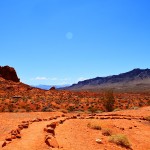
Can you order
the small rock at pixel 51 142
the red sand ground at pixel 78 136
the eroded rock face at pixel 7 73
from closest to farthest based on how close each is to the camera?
the small rock at pixel 51 142 → the red sand ground at pixel 78 136 → the eroded rock face at pixel 7 73

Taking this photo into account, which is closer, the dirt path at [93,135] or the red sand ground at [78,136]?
the red sand ground at [78,136]

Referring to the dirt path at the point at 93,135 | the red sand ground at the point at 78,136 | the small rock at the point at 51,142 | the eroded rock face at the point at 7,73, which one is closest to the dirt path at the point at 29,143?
the red sand ground at the point at 78,136

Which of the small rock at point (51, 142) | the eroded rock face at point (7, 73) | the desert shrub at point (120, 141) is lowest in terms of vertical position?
the desert shrub at point (120, 141)

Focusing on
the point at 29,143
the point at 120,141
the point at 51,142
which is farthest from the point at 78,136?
the point at 29,143

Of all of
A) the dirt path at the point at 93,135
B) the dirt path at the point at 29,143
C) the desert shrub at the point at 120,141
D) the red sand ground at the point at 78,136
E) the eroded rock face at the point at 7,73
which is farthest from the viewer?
the eroded rock face at the point at 7,73

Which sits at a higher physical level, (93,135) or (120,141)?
(93,135)

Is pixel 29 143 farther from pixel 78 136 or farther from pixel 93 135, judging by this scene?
pixel 93 135

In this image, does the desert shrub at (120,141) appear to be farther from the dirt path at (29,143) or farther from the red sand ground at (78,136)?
the dirt path at (29,143)

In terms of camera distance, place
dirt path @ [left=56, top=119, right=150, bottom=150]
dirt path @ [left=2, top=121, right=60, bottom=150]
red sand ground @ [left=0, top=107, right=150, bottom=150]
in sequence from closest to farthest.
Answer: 1. dirt path @ [left=2, top=121, right=60, bottom=150]
2. red sand ground @ [left=0, top=107, right=150, bottom=150]
3. dirt path @ [left=56, top=119, right=150, bottom=150]

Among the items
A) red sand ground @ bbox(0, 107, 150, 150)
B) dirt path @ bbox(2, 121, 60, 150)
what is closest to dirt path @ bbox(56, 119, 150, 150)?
red sand ground @ bbox(0, 107, 150, 150)

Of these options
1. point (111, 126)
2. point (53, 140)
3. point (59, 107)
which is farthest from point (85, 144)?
point (59, 107)

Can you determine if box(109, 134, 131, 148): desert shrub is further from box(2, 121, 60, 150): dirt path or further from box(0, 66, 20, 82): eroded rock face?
A: box(0, 66, 20, 82): eroded rock face

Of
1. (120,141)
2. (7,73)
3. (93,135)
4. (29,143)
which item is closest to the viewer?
(29,143)

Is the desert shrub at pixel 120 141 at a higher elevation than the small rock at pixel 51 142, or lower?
lower
